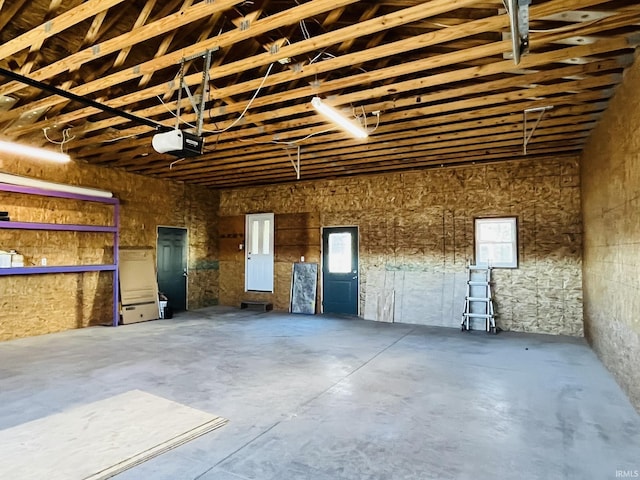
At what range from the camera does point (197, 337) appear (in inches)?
233

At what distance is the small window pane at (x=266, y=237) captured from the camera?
358 inches

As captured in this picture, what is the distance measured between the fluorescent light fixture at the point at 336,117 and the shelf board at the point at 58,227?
4854 mm

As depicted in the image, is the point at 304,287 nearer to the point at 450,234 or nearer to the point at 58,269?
the point at 450,234

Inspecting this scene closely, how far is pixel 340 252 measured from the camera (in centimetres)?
829

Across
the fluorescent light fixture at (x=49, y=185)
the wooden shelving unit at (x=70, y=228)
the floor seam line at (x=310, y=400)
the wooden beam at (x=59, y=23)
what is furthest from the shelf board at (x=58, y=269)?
the floor seam line at (x=310, y=400)

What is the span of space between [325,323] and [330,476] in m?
5.09

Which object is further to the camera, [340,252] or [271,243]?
[271,243]

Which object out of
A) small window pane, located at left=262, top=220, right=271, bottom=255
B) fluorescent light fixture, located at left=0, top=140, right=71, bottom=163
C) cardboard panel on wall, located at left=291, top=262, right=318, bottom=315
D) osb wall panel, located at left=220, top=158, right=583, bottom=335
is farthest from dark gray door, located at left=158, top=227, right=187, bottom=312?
fluorescent light fixture, located at left=0, top=140, right=71, bottom=163

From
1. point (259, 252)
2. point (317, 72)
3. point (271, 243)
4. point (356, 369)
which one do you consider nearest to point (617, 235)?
point (356, 369)

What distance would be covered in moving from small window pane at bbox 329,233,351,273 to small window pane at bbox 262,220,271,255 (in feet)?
5.33

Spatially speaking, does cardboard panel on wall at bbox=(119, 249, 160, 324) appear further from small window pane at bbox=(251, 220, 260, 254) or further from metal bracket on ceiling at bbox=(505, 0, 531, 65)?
metal bracket on ceiling at bbox=(505, 0, 531, 65)

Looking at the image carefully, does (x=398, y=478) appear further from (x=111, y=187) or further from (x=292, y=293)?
(x=111, y=187)

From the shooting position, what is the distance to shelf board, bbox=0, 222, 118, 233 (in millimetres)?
5562

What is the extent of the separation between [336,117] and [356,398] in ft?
9.27
